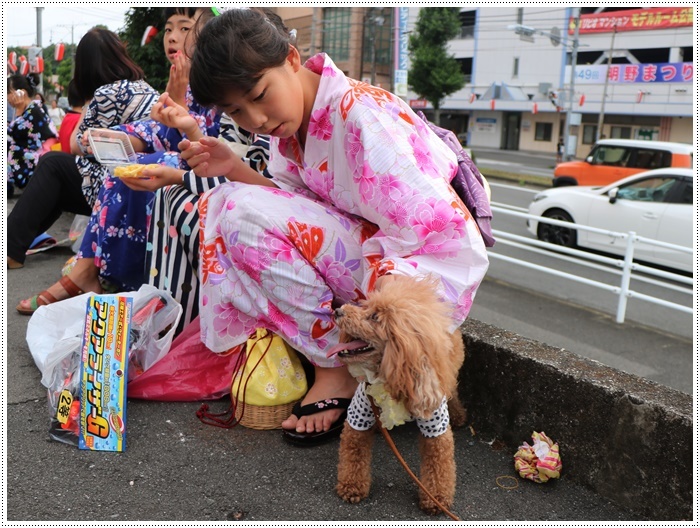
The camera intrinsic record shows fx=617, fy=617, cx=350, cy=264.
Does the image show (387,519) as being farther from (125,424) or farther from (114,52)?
(114,52)

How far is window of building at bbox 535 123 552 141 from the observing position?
41.3 meters

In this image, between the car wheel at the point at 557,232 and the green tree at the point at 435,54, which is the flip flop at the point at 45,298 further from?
the green tree at the point at 435,54

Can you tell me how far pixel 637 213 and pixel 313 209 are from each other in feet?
29.7

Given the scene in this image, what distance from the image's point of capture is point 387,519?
178 centimetres

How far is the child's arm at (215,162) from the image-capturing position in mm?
2332

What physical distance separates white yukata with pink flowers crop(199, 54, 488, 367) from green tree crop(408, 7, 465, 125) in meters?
38.7

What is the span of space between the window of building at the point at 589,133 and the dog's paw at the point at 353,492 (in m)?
41.2

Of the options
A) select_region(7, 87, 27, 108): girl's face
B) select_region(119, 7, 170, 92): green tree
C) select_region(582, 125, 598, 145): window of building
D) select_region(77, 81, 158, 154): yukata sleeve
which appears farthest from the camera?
select_region(582, 125, 598, 145): window of building

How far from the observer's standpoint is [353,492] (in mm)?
1825


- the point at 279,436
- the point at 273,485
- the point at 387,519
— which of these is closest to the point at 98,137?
the point at 279,436

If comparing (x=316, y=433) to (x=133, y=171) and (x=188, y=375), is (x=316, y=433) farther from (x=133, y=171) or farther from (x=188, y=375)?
(x=133, y=171)

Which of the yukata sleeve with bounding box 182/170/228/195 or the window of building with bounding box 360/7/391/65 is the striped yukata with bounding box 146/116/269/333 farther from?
the window of building with bounding box 360/7/391/65

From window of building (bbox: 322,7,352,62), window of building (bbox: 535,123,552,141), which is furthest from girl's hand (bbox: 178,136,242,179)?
window of building (bbox: 535,123,552,141)
